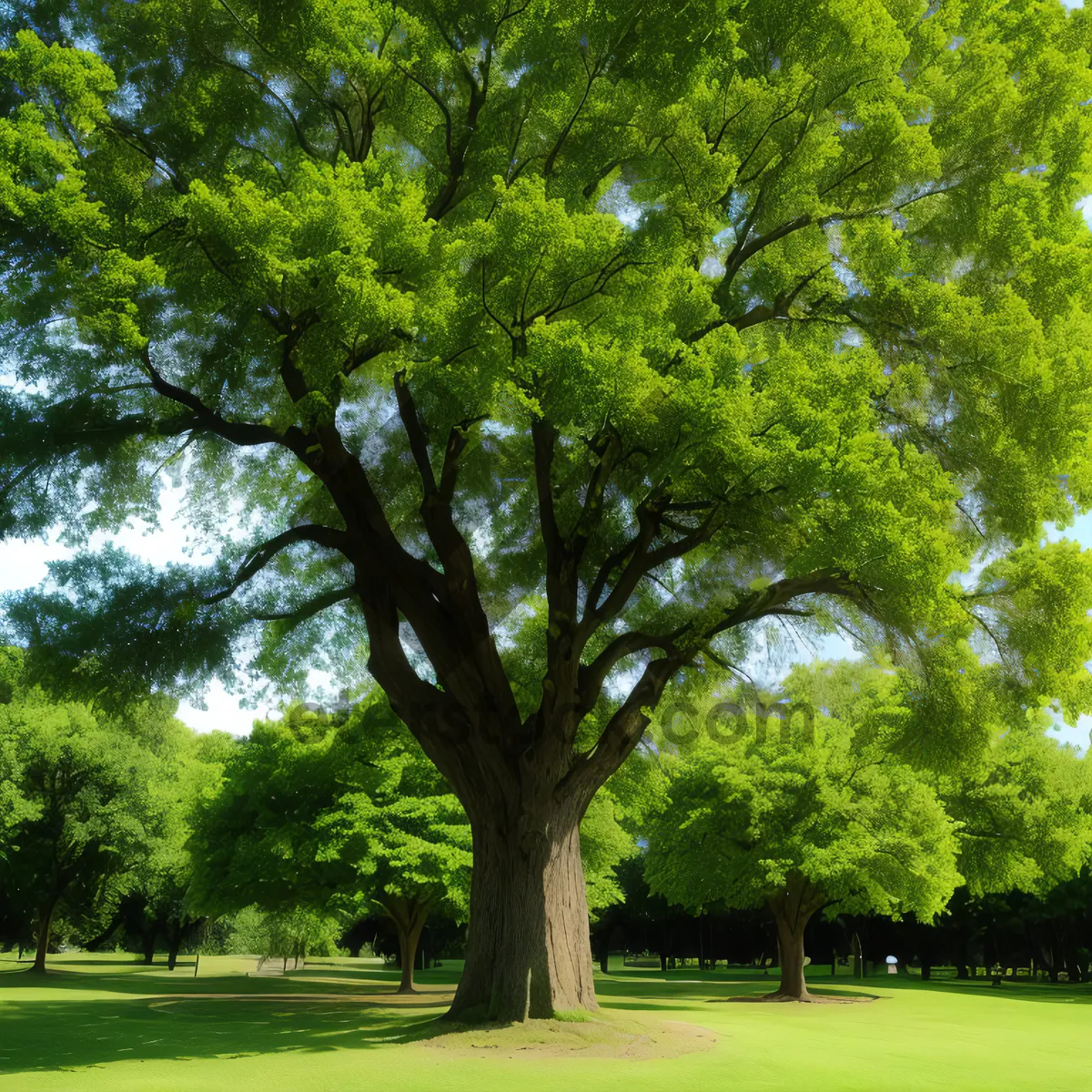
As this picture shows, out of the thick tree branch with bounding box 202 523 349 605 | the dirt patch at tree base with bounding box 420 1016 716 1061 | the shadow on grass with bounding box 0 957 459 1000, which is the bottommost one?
the shadow on grass with bounding box 0 957 459 1000

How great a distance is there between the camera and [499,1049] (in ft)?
39.9

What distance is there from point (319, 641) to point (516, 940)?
7.69 meters

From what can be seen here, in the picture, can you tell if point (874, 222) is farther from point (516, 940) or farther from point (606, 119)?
point (516, 940)

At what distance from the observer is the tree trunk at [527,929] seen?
13633 millimetres

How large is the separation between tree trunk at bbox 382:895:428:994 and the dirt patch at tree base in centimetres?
1881

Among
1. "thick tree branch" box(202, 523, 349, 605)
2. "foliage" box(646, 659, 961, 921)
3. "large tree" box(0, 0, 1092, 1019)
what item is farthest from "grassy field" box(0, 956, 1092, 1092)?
"thick tree branch" box(202, 523, 349, 605)

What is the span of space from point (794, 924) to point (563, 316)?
2434cm

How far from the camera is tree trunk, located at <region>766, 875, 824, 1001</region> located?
30906mm

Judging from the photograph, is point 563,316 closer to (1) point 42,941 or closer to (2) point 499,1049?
(2) point 499,1049

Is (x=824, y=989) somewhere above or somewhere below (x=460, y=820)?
below

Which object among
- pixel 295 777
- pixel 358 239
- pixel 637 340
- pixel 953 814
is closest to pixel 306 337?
pixel 358 239

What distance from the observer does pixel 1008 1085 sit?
11.6 m

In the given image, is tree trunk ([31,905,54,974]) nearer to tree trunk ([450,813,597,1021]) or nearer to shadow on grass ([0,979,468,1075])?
shadow on grass ([0,979,468,1075])

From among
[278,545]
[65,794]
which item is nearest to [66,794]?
[65,794]
